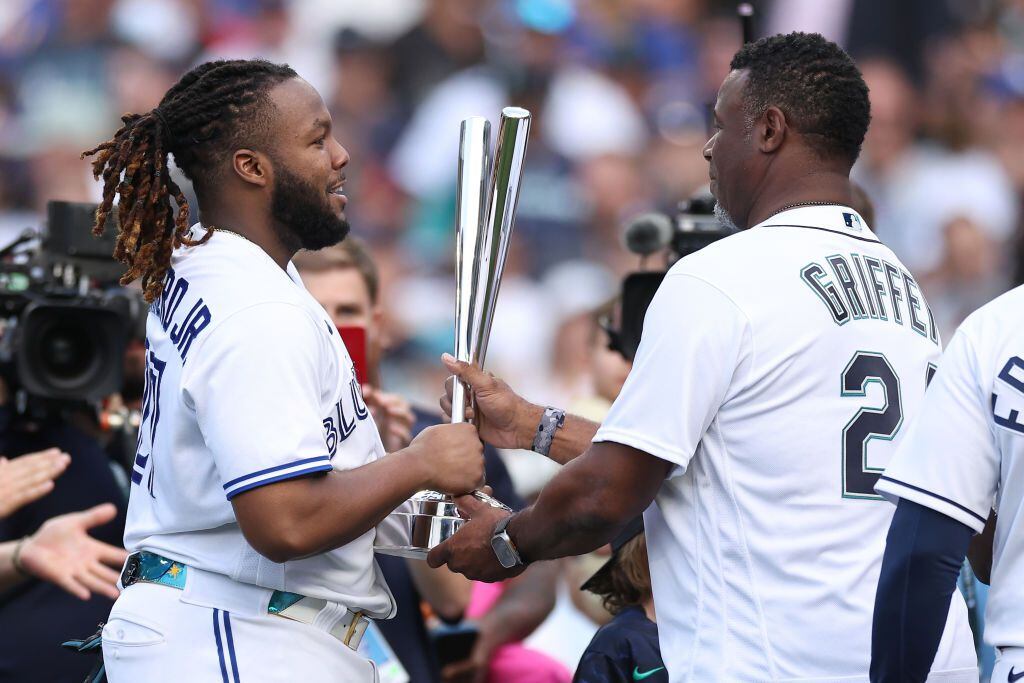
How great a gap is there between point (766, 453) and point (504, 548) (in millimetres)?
636

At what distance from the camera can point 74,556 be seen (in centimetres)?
324

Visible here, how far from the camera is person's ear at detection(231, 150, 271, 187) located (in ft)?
8.43

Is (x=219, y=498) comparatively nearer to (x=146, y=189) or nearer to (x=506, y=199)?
(x=146, y=189)

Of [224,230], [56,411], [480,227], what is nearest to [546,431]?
[480,227]

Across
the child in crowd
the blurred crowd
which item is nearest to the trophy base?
the child in crowd

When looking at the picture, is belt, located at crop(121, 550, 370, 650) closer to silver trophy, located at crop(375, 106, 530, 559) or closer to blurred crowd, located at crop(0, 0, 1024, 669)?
silver trophy, located at crop(375, 106, 530, 559)

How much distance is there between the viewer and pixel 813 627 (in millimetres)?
2266

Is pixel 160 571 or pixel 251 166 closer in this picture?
pixel 160 571

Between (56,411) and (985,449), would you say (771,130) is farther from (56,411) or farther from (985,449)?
(56,411)

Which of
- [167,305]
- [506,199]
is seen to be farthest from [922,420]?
[167,305]

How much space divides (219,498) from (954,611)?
1381mm

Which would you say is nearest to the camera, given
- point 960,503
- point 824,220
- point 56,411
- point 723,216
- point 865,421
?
point 960,503

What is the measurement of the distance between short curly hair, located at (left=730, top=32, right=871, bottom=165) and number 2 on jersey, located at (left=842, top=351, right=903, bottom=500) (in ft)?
1.60

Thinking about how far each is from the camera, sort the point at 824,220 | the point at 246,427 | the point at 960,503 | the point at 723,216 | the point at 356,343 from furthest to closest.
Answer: the point at 356,343, the point at 723,216, the point at 824,220, the point at 246,427, the point at 960,503
